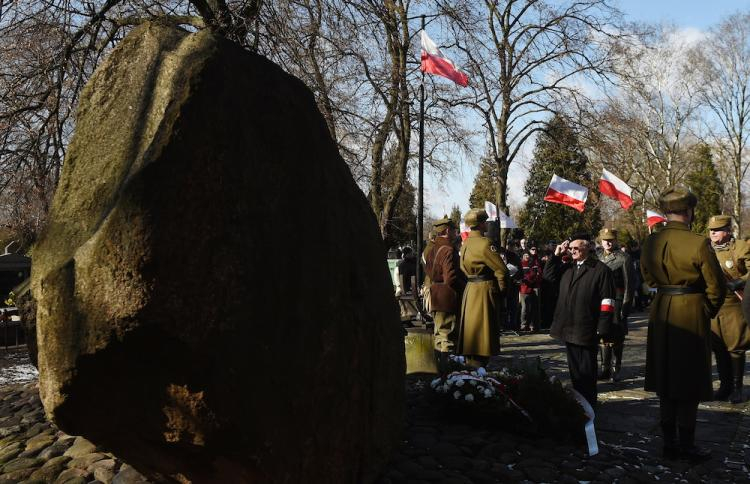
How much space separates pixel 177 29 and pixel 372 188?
43.6ft

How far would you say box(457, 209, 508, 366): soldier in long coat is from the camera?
7.20m

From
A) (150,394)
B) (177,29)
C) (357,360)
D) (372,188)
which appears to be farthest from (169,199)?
(372,188)

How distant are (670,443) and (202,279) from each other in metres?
4.11

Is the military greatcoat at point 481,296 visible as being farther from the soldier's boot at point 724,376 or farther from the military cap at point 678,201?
the soldier's boot at point 724,376

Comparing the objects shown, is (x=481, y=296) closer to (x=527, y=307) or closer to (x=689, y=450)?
(x=689, y=450)

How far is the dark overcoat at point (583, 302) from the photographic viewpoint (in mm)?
6289

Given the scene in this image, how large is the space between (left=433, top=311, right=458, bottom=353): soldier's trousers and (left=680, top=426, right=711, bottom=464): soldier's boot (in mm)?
3584

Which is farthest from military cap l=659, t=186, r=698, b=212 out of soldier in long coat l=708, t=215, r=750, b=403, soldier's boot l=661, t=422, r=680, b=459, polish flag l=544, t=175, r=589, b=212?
polish flag l=544, t=175, r=589, b=212

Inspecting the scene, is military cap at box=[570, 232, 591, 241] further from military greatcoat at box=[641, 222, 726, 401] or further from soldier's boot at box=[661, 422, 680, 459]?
soldier's boot at box=[661, 422, 680, 459]

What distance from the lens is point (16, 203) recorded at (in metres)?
9.07

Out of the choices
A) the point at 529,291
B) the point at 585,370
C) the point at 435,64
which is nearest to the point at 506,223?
the point at 529,291

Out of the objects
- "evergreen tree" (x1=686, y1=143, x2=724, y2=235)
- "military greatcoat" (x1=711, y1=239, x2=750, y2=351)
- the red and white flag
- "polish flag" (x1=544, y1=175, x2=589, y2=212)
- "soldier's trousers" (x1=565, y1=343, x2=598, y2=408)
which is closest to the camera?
"soldier's trousers" (x1=565, y1=343, x2=598, y2=408)

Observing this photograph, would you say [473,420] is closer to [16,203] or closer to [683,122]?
[16,203]

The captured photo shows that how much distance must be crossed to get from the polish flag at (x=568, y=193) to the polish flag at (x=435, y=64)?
400 centimetres
